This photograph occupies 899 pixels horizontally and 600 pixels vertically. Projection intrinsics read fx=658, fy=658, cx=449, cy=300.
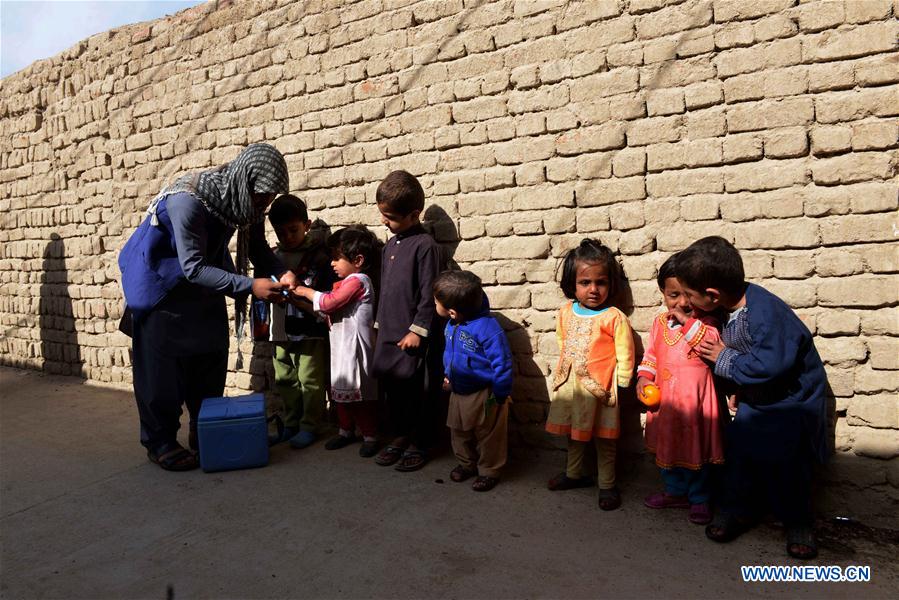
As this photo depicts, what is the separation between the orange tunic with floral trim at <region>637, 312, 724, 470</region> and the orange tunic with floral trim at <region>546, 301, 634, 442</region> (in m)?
0.21

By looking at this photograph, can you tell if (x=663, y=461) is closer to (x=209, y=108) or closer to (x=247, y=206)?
(x=247, y=206)

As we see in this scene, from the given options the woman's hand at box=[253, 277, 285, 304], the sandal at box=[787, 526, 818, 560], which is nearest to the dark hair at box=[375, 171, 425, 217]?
the woman's hand at box=[253, 277, 285, 304]

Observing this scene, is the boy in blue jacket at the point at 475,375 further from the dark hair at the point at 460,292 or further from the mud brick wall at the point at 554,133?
the mud brick wall at the point at 554,133

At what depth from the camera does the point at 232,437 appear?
374 centimetres

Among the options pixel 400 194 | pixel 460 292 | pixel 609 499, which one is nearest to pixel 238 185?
pixel 400 194

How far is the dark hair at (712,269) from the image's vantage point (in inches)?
109

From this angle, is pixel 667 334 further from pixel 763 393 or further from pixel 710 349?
pixel 763 393

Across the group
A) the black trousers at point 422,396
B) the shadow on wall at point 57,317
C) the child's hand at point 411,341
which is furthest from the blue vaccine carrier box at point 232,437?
the shadow on wall at point 57,317

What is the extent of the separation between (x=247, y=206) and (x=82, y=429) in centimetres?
231

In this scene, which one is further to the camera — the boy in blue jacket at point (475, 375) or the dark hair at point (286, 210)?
the dark hair at point (286, 210)

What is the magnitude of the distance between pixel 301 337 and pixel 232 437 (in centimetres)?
77

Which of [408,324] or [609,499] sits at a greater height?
[408,324]

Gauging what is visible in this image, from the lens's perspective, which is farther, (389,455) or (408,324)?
(389,455)

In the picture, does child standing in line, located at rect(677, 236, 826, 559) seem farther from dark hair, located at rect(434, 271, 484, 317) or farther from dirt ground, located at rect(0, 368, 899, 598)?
dark hair, located at rect(434, 271, 484, 317)
